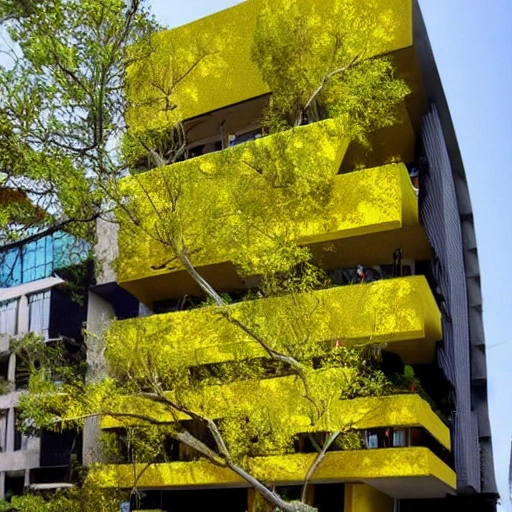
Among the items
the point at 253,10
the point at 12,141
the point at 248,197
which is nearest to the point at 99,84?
the point at 12,141

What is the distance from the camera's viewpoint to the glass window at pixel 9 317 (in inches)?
572

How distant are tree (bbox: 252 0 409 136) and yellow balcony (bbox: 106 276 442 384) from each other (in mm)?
2288

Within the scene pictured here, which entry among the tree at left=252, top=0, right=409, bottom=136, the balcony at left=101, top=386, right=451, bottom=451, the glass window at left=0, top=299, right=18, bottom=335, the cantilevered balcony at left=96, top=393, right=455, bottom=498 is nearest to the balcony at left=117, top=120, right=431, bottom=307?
the tree at left=252, top=0, right=409, bottom=136

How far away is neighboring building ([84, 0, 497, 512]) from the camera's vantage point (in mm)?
10562

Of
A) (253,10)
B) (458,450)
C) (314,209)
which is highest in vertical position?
(253,10)

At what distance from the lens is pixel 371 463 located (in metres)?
10.1

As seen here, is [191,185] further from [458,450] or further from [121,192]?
[458,450]

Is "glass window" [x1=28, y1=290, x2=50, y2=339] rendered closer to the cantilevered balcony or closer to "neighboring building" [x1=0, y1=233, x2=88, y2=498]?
"neighboring building" [x1=0, y1=233, x2=88, y2=498]

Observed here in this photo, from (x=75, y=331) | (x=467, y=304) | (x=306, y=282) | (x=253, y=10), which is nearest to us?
(x=306, y=282)

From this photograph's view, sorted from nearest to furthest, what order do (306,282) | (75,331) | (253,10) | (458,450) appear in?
(306,282), (458,450), (253,10), (75,331)

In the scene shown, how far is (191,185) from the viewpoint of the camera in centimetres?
1160

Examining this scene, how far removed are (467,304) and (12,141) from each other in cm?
911

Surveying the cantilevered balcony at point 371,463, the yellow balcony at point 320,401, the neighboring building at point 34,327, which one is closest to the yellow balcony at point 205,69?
the neighboring building at point 34,327

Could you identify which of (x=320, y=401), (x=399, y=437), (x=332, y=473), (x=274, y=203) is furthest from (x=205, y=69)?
(x=332, y=473)
